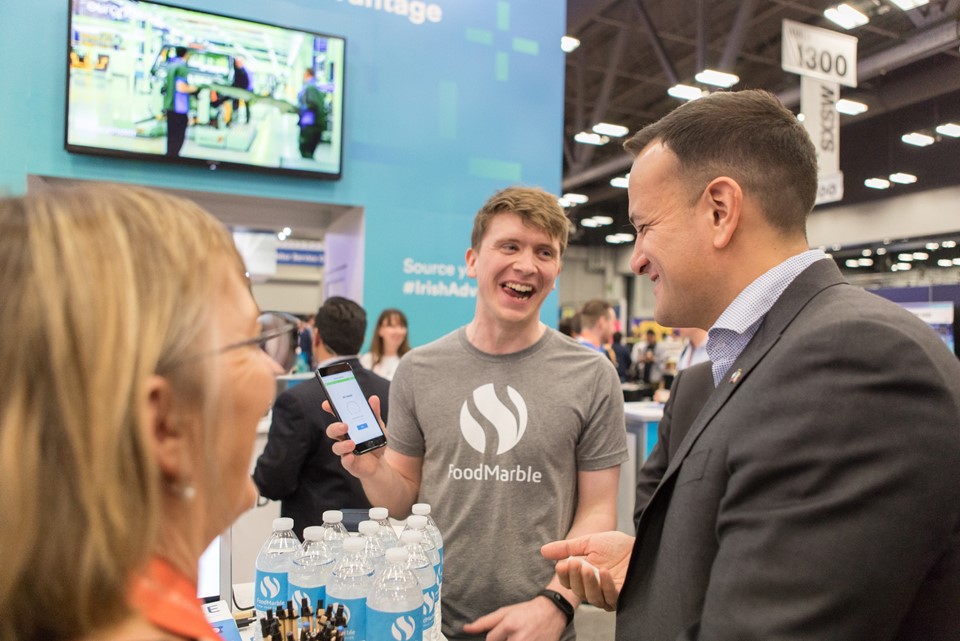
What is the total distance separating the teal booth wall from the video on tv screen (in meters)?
0.20

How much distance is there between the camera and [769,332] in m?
1.15

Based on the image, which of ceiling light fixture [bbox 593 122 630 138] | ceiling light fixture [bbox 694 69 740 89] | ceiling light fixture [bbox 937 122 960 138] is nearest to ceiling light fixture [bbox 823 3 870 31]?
ceiling light fixture [bbox 694 69 740 89]

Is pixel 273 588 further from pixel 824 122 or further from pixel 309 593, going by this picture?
pixel 824 122

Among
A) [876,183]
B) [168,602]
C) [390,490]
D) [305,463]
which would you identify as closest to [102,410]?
[168,602]

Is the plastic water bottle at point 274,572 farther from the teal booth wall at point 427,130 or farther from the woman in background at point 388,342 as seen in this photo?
the teal booth wall at point 427,130

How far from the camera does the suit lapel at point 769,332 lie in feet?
3.68

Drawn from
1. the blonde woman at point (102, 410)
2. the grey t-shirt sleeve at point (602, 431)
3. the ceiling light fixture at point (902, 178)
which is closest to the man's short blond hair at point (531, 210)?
the grey t-shirt sleeve at point (602, 431)

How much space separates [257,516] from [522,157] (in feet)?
12.7

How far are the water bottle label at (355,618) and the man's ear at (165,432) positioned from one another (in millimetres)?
715

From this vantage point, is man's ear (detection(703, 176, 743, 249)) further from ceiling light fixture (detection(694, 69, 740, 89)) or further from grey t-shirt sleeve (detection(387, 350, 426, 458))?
ceiling light fixture (detection(694, 69, 740, 89))

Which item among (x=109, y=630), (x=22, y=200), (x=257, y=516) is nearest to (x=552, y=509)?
(x=109, y=630)

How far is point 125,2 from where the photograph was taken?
4.52 metres

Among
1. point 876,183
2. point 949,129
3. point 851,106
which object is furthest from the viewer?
point 876,183

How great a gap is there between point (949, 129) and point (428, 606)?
1281cm
